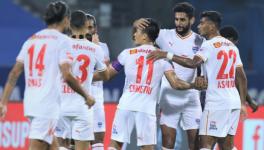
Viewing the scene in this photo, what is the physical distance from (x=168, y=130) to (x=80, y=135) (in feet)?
5.55

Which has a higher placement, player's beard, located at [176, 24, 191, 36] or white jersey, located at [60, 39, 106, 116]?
player's beard, located at [176, 24, 191, 36]

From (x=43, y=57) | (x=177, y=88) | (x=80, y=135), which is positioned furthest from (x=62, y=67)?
(x=177, y=88)

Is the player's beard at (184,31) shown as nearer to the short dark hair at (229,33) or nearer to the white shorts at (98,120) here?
the short dark hair at (229,33)

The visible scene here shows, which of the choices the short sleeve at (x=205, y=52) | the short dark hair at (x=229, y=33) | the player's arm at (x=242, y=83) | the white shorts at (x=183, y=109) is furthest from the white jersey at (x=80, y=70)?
the short dark hair at (x=229, y=33)

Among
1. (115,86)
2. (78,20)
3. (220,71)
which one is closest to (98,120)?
(220,71)

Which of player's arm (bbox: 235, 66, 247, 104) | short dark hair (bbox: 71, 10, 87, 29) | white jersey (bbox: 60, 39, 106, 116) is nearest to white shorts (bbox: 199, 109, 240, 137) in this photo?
player's arm (bbox: 235, 66, 247, 104)

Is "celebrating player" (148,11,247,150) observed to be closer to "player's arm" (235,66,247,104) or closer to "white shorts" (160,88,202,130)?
"player's arm" (235,66,247,104)

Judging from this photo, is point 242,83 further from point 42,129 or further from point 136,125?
point 42,129

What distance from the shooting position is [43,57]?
26.3 ft

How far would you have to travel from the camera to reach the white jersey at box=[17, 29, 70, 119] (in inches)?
316

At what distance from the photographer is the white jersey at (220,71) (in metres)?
9.73

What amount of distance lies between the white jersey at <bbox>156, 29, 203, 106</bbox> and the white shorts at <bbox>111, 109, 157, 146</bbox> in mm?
1074

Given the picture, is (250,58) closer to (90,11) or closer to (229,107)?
(90,11)

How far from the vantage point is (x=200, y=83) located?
9805mm
